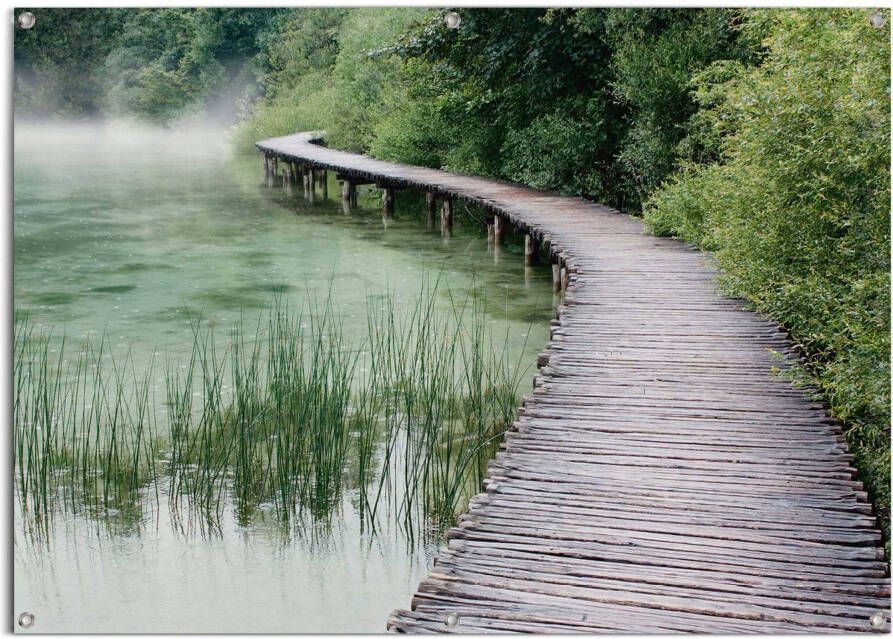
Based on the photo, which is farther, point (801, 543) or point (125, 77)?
point (125, 77)

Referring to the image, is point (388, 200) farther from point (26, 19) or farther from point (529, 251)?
point (26, 19)

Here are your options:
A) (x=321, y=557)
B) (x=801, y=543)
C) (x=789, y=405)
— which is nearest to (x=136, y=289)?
(x=321, y=557)

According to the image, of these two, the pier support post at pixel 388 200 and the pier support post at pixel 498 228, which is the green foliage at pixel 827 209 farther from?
the pier support post at pixel 388 200

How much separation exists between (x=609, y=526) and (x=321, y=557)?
119cm

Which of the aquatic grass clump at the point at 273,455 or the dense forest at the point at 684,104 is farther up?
the dense forest at the point at 684,104

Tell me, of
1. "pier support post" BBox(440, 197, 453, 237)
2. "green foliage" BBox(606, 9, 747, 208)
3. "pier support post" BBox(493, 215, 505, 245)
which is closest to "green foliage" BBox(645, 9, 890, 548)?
"green foliage" BBox(606, 9, 747, 208)

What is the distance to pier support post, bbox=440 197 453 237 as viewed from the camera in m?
11.7

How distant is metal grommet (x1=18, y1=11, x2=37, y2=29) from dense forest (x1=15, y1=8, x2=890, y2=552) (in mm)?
40

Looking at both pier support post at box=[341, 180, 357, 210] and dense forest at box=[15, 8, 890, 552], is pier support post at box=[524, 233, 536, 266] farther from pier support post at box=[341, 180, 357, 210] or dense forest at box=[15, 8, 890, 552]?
pier support post at box=[341, 180, 357, 210]

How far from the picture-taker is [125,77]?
177 inches

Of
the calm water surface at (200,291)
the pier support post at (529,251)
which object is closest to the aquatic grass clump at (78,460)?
the calm water surface at (200,291)

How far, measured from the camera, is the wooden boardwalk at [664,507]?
250 cm

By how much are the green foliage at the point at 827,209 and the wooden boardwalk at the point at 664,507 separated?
0.19 metres

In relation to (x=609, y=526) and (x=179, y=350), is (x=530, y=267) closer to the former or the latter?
(x=179, y=350)
